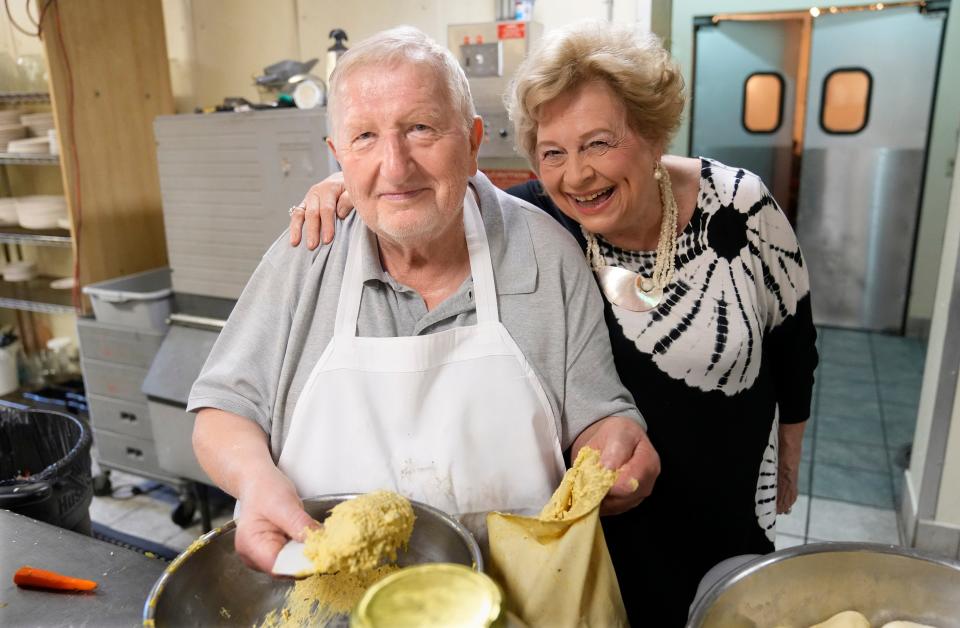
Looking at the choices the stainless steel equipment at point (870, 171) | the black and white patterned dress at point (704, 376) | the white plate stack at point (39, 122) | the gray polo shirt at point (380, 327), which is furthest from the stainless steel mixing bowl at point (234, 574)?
the stainless steel equipment at point (870, 171)

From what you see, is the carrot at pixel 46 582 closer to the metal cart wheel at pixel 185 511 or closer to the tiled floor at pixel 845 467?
the tiled floor at pixel 845 467

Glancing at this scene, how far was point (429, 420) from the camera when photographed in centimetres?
117

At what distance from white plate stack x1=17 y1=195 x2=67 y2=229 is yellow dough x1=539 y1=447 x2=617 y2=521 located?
3.44m

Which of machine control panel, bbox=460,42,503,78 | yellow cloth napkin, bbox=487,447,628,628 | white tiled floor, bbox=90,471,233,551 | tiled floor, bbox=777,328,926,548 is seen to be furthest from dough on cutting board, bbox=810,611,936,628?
white tiled floor, bbox=90,471,233,551

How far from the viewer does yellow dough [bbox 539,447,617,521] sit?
35.6 inches

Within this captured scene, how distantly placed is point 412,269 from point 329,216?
182 millimetres

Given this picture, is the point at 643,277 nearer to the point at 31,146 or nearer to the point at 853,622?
the point at 853,622

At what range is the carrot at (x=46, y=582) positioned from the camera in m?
1.11

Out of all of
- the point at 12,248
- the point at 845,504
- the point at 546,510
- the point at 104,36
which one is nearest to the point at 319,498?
the point at 546,510

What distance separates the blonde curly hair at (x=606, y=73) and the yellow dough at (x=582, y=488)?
0.63 m

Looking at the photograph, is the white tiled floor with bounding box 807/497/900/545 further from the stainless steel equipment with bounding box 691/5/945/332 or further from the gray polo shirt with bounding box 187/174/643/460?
the stainless steel equipment with bounding box 691/5/945/332

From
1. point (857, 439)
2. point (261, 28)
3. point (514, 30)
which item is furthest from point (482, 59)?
point (857, 439)

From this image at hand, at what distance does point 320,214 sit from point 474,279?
0.31 meters

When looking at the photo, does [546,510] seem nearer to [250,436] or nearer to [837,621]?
[837,621]
